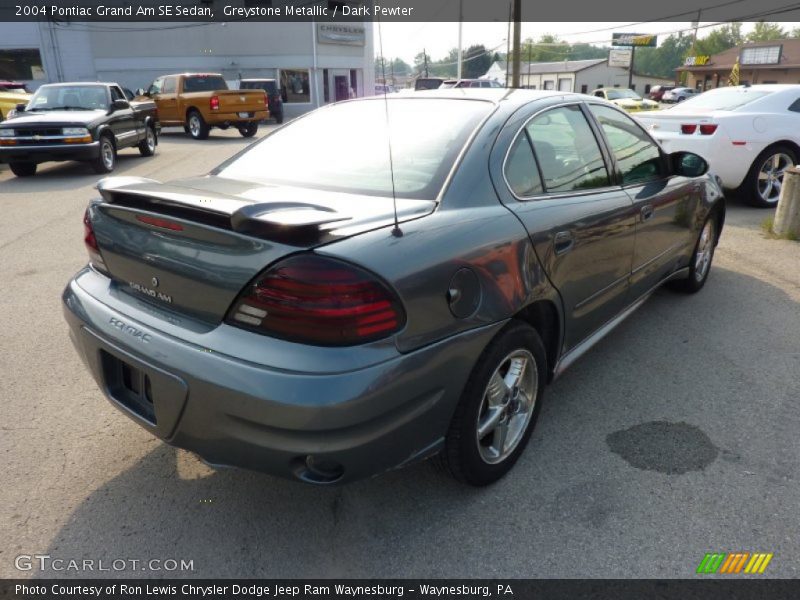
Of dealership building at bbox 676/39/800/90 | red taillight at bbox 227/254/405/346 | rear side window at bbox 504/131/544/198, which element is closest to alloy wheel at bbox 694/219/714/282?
rear side window at bbox 504/131/544/198

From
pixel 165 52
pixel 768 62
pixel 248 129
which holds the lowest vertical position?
pixel 248 129

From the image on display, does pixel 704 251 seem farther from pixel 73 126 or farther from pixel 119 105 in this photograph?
pixel 119 105

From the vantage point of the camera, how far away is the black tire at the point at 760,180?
809 cm

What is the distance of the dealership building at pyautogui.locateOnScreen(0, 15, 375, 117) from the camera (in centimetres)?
3362

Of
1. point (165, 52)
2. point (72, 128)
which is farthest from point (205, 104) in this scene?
point (165, 52)

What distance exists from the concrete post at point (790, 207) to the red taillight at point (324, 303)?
6328 mm

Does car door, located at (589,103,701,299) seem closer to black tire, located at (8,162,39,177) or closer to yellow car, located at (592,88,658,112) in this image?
black tire, located at (8,162,39,177)

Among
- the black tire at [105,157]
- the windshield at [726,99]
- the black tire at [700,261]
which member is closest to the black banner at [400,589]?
the black tire at [700,261]

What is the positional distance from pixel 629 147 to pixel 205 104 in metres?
16.9

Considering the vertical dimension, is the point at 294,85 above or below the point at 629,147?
below

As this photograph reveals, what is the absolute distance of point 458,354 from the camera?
2.24 metres

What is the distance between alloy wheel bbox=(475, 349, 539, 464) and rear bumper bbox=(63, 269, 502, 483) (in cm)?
32

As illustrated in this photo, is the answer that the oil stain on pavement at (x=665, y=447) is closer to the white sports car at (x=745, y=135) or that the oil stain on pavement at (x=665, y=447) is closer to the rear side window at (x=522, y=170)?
the rear side window at (x=522, y=170)

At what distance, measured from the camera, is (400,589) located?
2.20 m
